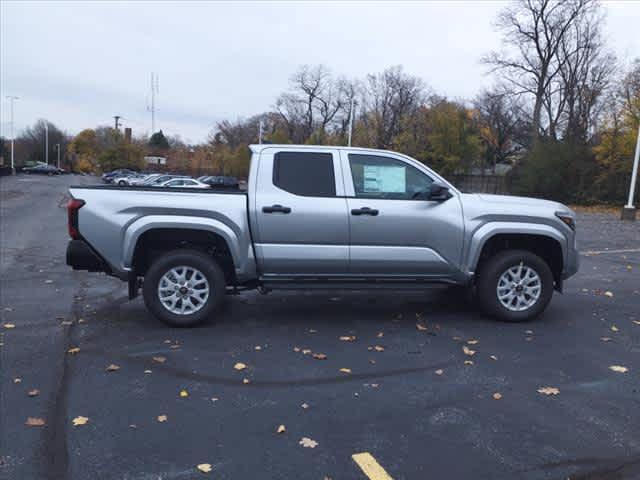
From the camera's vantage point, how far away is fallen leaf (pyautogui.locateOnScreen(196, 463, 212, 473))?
321 cm

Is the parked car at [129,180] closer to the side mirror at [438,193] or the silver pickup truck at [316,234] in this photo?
the silver pickup truck at [316,234]

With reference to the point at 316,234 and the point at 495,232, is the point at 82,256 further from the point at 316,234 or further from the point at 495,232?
the point at 495,232

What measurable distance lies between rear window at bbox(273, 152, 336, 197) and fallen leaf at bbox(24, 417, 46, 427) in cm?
325

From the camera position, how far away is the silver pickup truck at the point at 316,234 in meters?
5.77

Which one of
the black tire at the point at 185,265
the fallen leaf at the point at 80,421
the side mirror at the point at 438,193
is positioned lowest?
the fallen leaf at the point at 80,421

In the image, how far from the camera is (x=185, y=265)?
5848mm

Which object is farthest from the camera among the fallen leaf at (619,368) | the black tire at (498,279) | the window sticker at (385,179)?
the black tire at (498,279)

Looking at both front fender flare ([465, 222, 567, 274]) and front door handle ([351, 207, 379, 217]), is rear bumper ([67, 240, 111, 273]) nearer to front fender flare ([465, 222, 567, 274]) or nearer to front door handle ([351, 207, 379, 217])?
front door handle ([351, 207, 379, 217])

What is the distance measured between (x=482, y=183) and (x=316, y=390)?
1917 inches

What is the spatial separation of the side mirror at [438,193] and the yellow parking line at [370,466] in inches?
131

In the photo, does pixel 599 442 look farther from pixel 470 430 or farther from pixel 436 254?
pixel 436 254

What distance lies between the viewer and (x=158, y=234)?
598 centimetres

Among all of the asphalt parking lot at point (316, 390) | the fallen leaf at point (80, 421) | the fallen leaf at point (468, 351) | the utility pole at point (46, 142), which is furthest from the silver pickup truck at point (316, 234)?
the utility pole at point (46, 142)

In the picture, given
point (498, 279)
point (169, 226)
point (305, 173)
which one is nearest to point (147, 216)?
point (169, 226)
